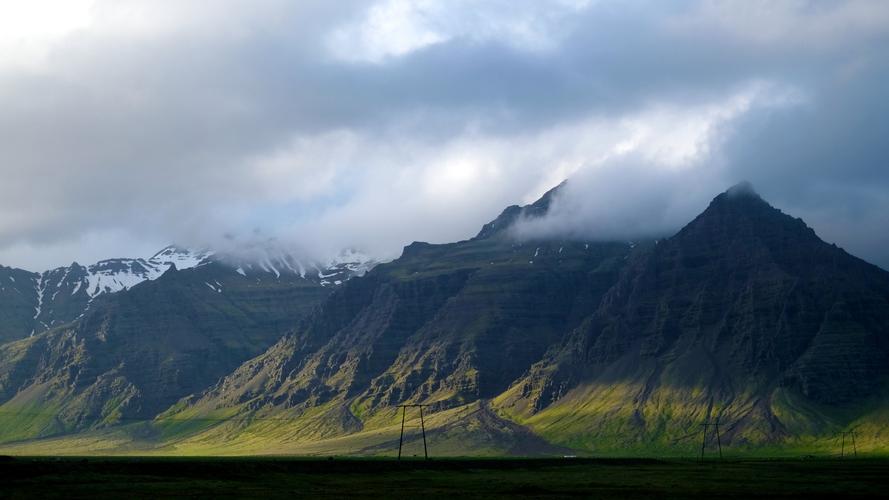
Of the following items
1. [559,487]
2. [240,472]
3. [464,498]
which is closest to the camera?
[464,498]

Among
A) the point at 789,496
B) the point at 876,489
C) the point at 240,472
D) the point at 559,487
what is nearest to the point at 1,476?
the point at 240,472

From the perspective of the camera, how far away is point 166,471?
192 meters

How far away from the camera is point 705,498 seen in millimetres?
160875

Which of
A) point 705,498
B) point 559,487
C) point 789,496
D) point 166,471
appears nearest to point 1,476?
point 166,471

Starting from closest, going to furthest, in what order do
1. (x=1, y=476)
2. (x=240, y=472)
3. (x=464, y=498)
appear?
(x=464, y=498), (x=1, y=476), (x=240, y=472)

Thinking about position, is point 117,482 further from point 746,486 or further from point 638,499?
point 746,486

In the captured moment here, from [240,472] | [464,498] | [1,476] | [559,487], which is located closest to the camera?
[464,498]

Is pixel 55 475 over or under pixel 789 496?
over

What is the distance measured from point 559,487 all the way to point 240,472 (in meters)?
55.5

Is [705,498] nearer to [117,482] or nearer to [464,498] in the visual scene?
[464,498]

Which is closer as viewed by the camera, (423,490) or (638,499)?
(638,499)

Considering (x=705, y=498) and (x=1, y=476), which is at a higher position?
(x=1, y=476)

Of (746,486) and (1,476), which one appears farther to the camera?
(746,486)

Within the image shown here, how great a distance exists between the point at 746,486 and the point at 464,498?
181 feet
